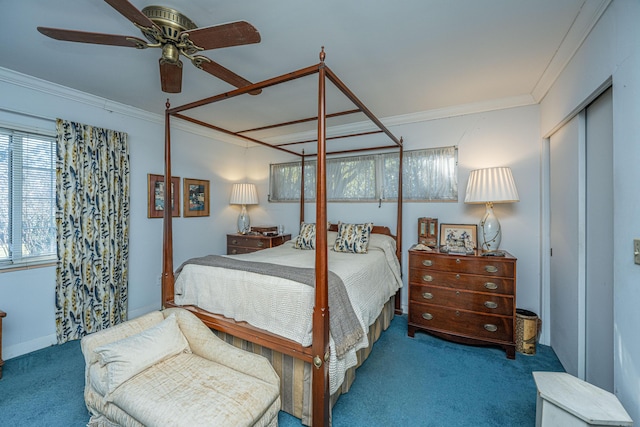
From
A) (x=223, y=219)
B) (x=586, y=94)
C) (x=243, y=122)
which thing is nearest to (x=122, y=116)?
(x=243, y=122)

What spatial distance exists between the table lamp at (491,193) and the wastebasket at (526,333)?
663 millimetres

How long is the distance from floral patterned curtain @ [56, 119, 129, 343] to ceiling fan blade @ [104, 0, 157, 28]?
2.08 m

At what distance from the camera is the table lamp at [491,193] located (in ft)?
8.58

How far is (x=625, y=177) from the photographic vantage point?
1350 mm

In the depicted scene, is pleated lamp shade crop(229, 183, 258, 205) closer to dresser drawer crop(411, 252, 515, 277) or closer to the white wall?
dresser drawer crop(411, 252, 515, 277)

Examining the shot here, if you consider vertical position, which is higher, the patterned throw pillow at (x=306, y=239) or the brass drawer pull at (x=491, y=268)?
the patterned throw pillow at (x=306, y=239)

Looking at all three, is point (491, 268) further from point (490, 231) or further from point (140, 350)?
point (140, 350)

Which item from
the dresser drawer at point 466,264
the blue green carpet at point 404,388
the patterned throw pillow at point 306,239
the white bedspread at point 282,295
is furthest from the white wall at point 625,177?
the patterned throw pillow at point 306,239

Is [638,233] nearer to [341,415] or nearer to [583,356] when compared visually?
[583,356]

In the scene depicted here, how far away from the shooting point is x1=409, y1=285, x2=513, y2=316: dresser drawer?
2459mm

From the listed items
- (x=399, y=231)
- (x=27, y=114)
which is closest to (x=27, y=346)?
(x=27, y=114)

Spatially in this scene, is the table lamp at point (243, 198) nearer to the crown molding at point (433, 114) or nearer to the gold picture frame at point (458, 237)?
the crown molding at point (433, 114)

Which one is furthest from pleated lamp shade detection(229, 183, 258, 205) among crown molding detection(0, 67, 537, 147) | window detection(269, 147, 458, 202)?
crown molding detection(0, 67, 537, 147)

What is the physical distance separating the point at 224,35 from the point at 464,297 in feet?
9.16
